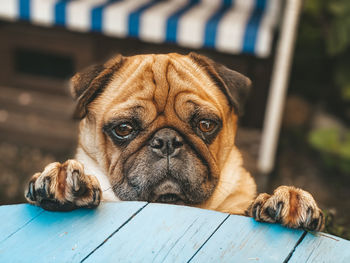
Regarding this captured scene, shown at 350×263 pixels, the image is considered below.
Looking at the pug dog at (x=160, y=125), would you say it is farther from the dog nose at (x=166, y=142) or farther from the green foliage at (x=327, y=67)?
the green foliage at (x=327, y=67)

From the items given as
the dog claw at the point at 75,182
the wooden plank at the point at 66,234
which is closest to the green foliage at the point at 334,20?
the wooden plank at the point at 66,234

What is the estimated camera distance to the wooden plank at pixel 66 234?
56.4 inches

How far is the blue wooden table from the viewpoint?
145 centimetres

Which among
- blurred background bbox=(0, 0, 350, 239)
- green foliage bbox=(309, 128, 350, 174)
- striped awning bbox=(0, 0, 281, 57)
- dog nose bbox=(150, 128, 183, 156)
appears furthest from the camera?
green foliage bbox=(309, 128, 350, 174)

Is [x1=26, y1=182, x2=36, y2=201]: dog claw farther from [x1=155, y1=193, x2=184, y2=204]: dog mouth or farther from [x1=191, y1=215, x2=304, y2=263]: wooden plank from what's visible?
[x1=191, y1=215, x2=304, y2=263]: wooden plank

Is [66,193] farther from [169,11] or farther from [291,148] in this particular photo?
[291,148]

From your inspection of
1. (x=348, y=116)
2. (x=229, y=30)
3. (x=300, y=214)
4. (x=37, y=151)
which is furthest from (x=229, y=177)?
(x=348, y=116)

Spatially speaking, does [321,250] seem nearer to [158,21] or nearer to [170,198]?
[170,198]

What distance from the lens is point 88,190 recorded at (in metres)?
1.63

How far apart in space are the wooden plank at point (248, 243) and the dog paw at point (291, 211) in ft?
0.08

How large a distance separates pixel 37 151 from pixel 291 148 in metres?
2.80

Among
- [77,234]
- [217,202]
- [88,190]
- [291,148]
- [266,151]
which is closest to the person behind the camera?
[77,234]

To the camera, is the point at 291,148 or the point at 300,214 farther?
the point at 291,148

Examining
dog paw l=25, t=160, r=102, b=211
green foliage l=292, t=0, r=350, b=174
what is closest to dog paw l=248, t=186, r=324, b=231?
dog paw l=25, t=160, r=102, b=211
